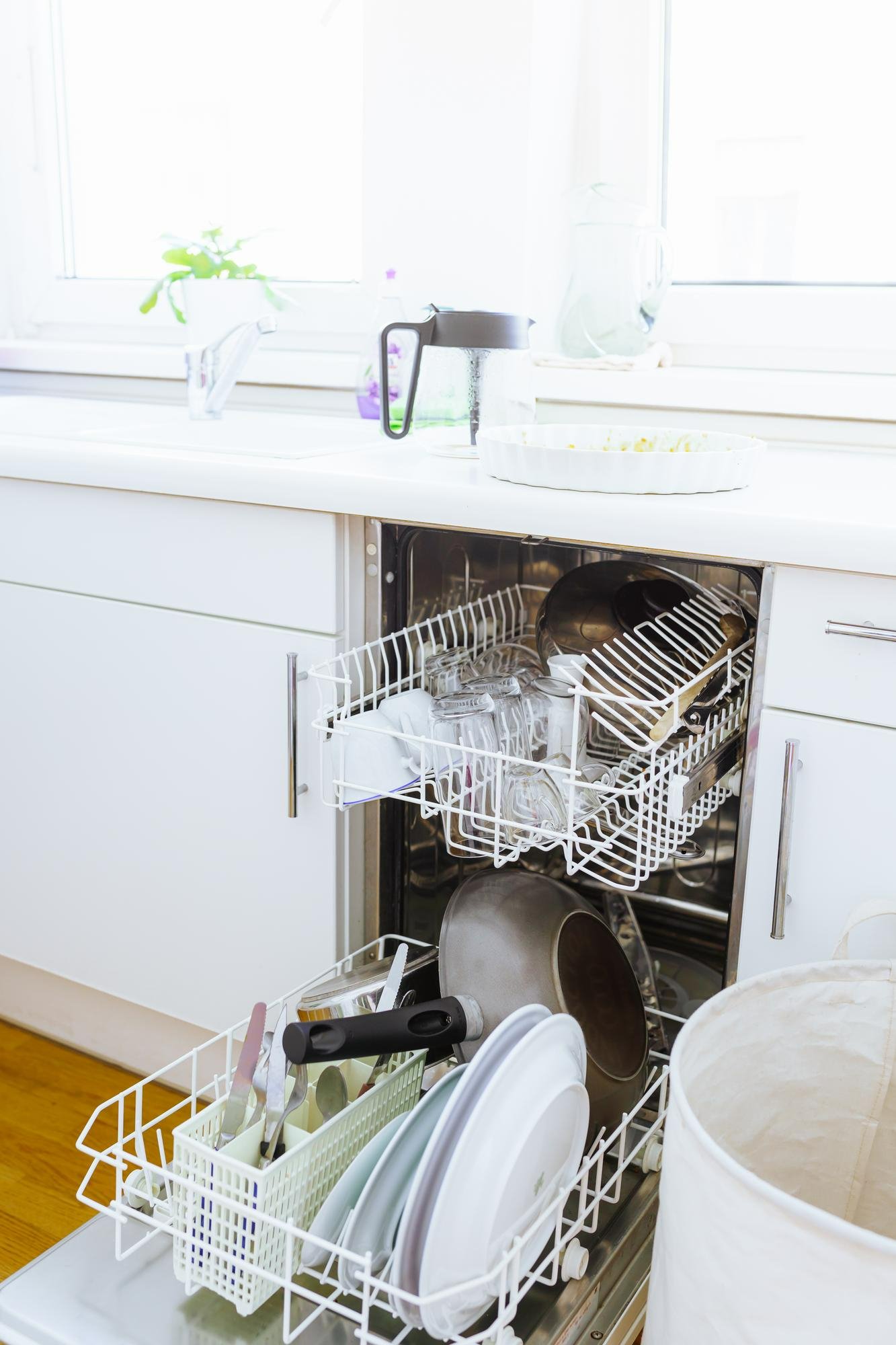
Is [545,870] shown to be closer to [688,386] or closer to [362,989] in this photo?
[362,989]

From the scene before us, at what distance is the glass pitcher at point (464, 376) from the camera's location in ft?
4.62

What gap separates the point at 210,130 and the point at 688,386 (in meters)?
1.17

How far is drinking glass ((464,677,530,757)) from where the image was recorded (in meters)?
1.20

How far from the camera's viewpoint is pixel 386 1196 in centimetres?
98

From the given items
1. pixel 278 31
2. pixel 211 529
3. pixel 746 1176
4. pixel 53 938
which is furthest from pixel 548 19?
pixel 746 1176

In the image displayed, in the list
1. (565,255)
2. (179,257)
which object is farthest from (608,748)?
(179,257)

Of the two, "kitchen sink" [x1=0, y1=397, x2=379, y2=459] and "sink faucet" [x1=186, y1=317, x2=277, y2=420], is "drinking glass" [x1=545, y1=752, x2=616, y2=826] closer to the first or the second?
"kitchen sink" [x1=0, y1=397, x2=379, y2=459]

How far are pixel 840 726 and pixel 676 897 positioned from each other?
738 millimetres

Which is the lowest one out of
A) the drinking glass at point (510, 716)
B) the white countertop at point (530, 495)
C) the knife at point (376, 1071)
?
the knife at point (376, 1071)

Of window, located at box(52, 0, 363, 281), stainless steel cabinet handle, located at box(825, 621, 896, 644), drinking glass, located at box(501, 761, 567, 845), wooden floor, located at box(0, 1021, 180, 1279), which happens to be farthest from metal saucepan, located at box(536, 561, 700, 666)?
window, located at box(52, 0, 363, 281)

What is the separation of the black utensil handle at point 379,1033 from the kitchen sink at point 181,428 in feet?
2.25

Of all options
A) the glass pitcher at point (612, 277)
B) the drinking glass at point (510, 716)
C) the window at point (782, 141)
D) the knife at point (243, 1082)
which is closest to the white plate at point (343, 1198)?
the knife at point (243, 1082)

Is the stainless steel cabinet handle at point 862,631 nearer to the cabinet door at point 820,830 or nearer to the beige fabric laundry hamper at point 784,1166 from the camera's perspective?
the cabinet door at point 820,830

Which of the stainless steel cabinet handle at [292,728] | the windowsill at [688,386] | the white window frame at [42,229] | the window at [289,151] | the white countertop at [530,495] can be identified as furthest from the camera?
the white window frame at [42,229]
